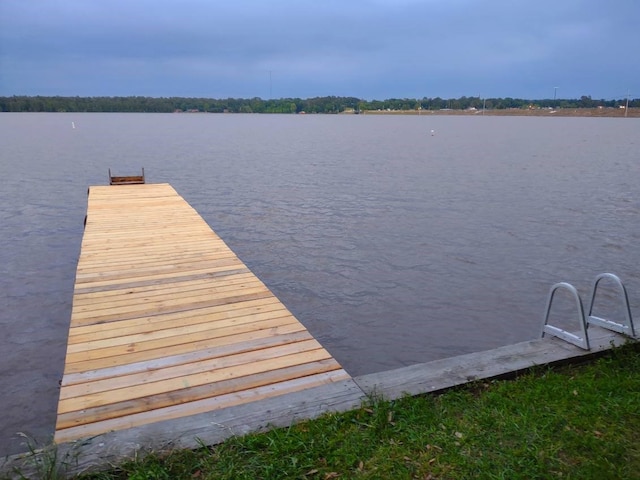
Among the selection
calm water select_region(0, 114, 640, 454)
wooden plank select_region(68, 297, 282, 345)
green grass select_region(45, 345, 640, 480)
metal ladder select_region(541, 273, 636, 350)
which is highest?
metal ladder select_region(541, 273, 636, 350)

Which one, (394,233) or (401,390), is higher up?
(401,390)

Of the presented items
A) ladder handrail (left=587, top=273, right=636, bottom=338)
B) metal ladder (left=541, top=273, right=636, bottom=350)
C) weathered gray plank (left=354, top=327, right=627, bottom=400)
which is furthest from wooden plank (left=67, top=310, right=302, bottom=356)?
ladder handrail (left=587, top=273, right=636, bottom=338)

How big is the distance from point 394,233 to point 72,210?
31.7ft

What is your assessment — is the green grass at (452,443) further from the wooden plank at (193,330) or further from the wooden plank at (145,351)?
the wooden plank at (193,330)

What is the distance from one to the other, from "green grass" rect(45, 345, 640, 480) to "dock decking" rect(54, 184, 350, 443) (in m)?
0.62

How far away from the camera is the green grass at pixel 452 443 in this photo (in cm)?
286

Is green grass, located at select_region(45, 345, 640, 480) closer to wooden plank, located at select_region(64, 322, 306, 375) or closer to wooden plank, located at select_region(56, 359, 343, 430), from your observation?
wooden plank, located at select_region(56, 359, 343, 430)

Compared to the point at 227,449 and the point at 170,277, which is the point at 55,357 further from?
the point at 227,449

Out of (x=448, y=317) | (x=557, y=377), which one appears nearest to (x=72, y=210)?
(x=448, y=317)

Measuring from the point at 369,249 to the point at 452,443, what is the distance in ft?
28.1

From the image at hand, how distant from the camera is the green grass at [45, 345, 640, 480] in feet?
9.37

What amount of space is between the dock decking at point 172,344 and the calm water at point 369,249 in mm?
1198

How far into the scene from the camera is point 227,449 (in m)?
2.96

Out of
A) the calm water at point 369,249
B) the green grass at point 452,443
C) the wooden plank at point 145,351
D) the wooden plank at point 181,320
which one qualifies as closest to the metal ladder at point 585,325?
the green grass at point 452,443
